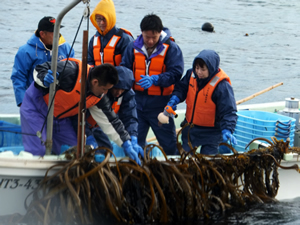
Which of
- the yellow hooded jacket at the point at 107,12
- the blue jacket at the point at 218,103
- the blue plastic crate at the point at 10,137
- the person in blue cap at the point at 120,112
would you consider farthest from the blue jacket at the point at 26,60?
the blue jacket at the point at 218,103

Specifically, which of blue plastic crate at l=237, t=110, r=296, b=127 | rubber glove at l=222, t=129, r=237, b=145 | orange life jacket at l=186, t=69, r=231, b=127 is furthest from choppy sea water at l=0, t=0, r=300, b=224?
rubber glove at l=222, t=129, r=237, b=145

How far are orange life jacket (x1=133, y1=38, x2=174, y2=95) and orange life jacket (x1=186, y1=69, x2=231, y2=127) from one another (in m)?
0.37

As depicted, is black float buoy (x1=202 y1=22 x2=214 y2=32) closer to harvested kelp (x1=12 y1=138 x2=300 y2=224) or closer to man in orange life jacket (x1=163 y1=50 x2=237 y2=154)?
man in orange life jacket (x1=163 y1=50 x2=237 y2=154)

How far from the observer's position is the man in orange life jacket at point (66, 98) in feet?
13.5

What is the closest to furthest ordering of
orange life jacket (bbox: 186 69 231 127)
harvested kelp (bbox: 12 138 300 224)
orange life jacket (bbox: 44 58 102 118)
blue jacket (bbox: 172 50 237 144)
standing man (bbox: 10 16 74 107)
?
harvested kelp (bbox: 12 138 300 224) < orange life jacket (bbox: 44 58 102 118) < blue jacket (bbox: 172 50 237 144) < orange life jacket (bbox: 186 69 231 127) < standing man (bbox: 10 16 74 107)

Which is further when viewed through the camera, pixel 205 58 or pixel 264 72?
pixel 264 72

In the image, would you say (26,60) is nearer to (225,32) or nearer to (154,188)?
(154,188)

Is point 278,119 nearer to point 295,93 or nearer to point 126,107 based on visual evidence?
point 126,107

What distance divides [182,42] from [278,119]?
11.7 meters

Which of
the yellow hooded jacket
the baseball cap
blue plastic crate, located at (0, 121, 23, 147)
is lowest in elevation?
blue plastic crate, located at (0, 121, 23, 147)

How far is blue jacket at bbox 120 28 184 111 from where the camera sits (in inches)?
205

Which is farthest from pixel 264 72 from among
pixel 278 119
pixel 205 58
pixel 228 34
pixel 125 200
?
pixel 125 200

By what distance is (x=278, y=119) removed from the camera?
593 cm

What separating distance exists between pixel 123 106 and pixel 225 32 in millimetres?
16049
